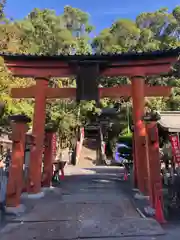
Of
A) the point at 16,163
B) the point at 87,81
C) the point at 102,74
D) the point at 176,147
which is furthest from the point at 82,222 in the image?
the point at 102,74

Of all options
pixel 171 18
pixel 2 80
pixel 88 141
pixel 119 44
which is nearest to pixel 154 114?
pixel 2 80

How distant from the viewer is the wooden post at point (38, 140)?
934cm

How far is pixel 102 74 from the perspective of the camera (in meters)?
10.1

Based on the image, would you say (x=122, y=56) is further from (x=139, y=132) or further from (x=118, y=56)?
(x=139, y=132)

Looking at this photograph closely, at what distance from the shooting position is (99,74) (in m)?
9.92

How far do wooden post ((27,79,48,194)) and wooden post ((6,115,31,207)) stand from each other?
56.4 inches

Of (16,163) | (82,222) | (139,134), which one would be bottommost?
(82,222)

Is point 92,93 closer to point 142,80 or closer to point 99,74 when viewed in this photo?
point 99,74

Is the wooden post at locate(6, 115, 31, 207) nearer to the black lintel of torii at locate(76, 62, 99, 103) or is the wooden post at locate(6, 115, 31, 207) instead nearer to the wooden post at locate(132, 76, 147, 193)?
the black lintel of torii at locate(76, 62, 99, 103)

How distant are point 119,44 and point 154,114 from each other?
3761 cm

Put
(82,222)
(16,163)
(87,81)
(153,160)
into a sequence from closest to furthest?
(82,222), (153,160), (16,163), (87,81)

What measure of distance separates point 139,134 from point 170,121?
178cm

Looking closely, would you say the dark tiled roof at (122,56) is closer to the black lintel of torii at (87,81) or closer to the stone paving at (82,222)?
the black lintel of torii at (87,81)

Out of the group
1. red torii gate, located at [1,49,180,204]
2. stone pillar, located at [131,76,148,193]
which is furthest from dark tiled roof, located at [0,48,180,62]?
stone pillar, located at [131,76,148,193]
